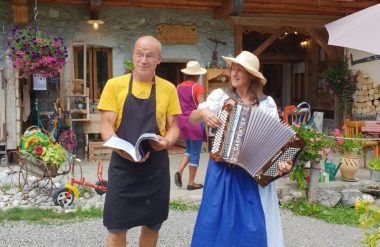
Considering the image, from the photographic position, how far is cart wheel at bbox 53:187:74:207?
15.4 feet

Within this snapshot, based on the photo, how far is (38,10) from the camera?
754 centimetres

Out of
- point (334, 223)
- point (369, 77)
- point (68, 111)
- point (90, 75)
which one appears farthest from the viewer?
point (369, 77)

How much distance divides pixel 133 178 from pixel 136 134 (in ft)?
0.89

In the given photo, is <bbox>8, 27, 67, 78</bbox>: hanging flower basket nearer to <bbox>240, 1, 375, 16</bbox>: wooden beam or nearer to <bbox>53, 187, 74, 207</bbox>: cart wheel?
<bbox>53, 187, 74, 207</bbox>: cart wheel

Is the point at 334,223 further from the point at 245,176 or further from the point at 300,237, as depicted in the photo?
the point at 245,176

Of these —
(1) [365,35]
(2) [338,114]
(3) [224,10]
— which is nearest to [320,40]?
(2) [338,114]

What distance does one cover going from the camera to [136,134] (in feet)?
8.28

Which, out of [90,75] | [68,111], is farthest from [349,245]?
[90,75]

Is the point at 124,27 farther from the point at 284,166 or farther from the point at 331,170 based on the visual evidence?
the point at 284,166

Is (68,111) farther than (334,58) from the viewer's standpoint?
No

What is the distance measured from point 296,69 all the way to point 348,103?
10.3 feet

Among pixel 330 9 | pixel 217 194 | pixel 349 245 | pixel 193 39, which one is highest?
pixel 330 9

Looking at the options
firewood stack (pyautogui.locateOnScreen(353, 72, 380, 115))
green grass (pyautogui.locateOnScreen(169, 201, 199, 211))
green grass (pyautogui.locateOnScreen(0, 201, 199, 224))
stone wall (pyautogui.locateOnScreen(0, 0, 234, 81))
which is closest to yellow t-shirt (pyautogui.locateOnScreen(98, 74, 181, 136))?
green grass (pyautogui.locateOnScreen(0, 201, 199, 224))

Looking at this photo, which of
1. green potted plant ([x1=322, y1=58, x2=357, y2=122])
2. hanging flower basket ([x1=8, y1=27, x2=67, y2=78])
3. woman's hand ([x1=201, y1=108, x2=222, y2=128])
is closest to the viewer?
woman's hand ([x1=201, y1=108, x2=222, y2=128])
